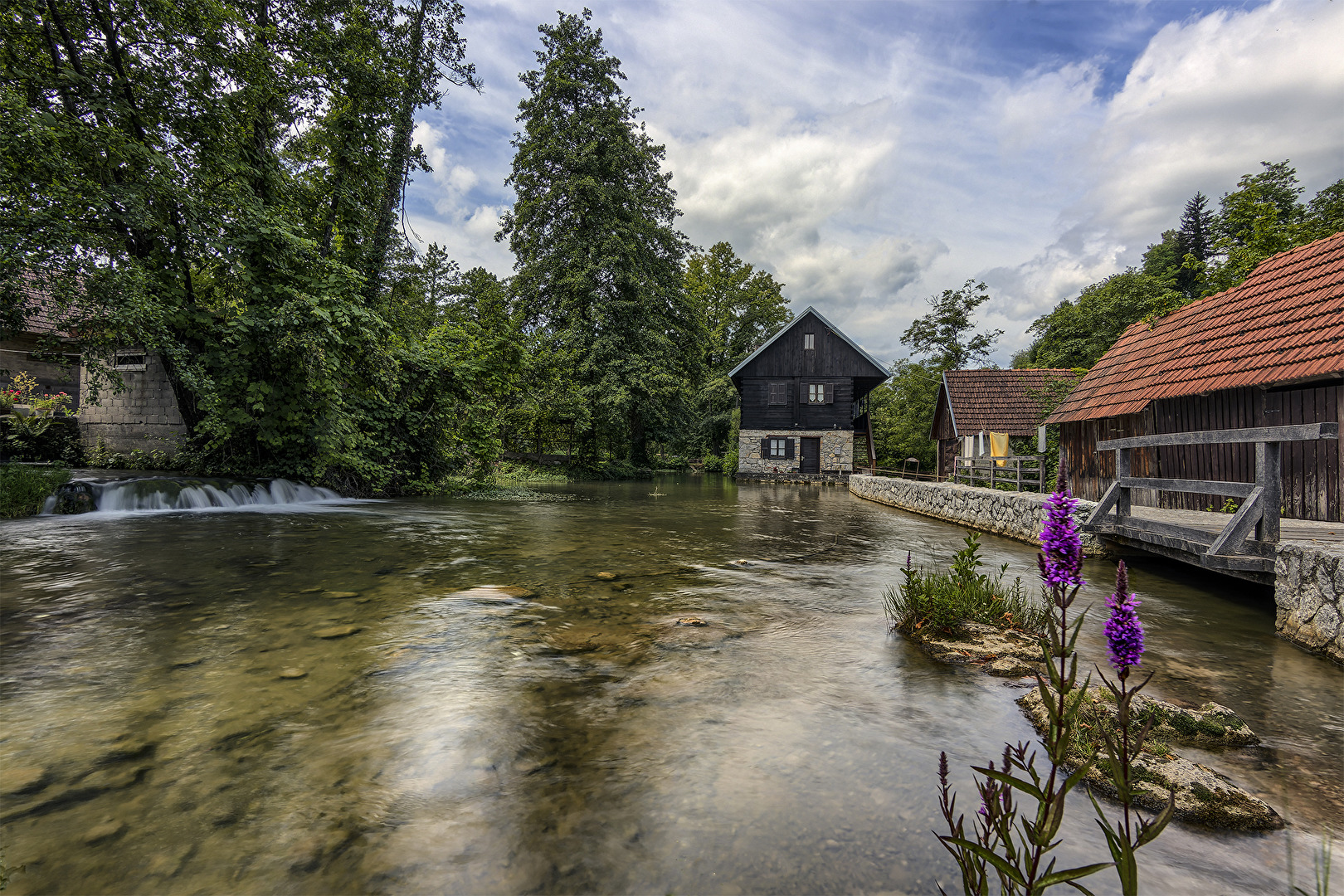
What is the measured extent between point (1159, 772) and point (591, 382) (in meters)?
29.8

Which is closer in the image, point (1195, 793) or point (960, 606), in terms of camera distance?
point (1195, 793)

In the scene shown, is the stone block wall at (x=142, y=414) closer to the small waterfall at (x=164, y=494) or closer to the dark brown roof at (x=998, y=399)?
the small waterfall at (x=164, y=494)

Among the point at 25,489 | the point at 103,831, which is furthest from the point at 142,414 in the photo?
the point at 103,831

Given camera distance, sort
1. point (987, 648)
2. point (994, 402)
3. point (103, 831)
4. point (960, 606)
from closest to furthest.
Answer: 1. point (103, 831)
2. point (987, 648)
3. point (960, 606)
4. point (994, 402)

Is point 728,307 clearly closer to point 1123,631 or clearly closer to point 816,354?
point 816,354

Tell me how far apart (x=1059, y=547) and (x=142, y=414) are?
22975 millimetres

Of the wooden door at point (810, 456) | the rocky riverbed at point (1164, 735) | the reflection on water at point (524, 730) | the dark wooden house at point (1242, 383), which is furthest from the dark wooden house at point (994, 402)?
the rocky riverbed at point (1164, 735)

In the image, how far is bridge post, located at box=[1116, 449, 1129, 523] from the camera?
8.84m

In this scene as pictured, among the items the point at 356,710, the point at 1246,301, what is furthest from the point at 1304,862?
the point at 1246,301

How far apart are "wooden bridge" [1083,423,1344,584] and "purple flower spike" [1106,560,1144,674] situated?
5.84m

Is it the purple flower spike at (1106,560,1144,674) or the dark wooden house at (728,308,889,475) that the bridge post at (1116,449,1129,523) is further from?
the dark wooden house at (728,308,889,475)

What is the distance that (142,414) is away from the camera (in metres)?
17.3

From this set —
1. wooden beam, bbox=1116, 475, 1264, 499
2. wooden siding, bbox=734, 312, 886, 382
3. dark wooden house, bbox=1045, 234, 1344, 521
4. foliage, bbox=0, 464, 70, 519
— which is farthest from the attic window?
wooden siding, bbox=734, 312, 886, 382

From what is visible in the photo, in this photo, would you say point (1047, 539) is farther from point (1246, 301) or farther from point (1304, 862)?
point (1246, 301)
